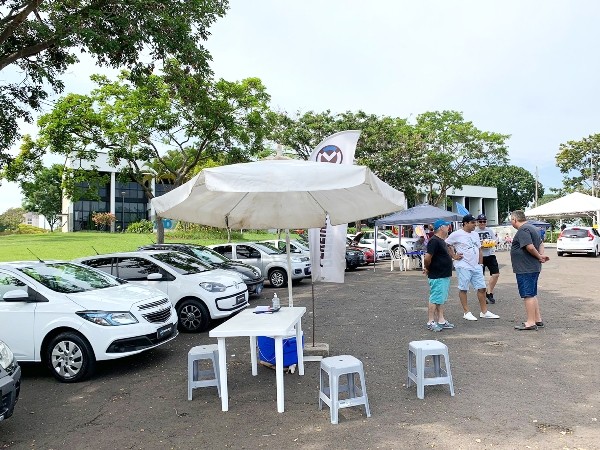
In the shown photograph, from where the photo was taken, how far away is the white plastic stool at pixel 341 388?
4.30 metres

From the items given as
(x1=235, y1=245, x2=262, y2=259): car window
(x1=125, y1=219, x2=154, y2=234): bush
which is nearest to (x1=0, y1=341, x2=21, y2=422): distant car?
(x1=235, y1=245, x2=262, y2=259): car window

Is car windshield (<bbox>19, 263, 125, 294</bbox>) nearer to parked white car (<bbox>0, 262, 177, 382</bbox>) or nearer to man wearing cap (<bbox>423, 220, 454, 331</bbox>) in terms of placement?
parked white car (<bbox>0, 262, 177, 382</bbox>)

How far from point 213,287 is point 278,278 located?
6.26 metres

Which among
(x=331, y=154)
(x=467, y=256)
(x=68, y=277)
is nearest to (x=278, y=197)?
(x=331, y=154)

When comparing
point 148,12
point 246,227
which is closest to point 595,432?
point 246,227

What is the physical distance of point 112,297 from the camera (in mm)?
6234

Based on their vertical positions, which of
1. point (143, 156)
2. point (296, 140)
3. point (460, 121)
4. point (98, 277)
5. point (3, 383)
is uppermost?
point (460, 121)

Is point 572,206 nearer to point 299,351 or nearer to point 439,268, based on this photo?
point 439,268

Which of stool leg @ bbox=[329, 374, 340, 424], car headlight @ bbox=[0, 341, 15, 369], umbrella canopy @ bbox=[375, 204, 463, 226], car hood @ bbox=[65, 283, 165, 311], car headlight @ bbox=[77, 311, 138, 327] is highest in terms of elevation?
umbrella canopy @ bbox=[375, 204, 463, 226]

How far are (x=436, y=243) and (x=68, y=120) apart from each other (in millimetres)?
13506

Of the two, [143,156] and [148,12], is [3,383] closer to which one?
[148,12]

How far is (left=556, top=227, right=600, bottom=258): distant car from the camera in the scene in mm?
23812

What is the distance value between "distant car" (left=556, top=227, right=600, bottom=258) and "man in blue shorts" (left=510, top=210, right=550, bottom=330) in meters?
19.2

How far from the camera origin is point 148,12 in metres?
9.45
